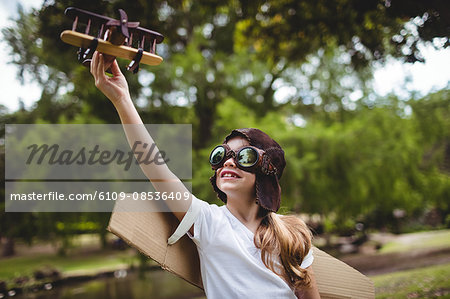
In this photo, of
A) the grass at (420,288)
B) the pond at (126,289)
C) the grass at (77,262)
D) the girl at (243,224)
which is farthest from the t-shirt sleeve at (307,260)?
the grass at (77,262)

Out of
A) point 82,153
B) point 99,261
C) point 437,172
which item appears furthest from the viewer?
point 99,261

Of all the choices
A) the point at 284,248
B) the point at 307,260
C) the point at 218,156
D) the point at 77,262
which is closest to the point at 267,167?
the point at 218,156

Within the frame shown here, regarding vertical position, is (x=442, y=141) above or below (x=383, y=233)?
above

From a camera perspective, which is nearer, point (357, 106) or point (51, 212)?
point (51, 212)

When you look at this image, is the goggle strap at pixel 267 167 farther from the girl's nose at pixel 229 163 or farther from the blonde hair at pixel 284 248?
the blonde hair at pixel 284 248

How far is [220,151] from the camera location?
1.57 metres

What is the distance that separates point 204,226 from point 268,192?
341 millimetres

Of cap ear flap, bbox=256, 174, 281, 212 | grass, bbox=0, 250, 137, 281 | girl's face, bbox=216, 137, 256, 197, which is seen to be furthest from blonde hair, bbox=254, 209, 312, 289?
grass, bbox=0, 250, 137, 281

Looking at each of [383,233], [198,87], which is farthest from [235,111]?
[383,233]

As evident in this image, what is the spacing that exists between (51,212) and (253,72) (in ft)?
20.5

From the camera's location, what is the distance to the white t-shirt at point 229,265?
4.50 ft

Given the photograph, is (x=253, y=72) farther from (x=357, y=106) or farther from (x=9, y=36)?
(x=9, y=36)

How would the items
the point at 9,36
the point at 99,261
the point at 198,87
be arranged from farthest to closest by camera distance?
the point at 99,261
the point at 198,87
the point at 9,36

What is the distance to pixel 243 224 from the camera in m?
1.59
